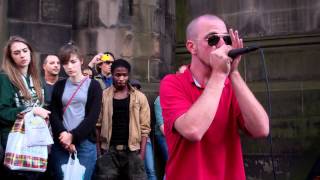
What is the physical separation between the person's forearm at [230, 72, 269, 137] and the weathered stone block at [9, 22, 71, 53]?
5980mm

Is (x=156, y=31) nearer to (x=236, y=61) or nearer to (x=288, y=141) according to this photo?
(x=288, y=141)

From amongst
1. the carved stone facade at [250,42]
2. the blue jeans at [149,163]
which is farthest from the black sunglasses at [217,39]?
the carved stone facade at [250,42]

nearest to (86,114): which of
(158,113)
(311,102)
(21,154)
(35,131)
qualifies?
(35,131)

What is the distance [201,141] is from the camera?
116 inches

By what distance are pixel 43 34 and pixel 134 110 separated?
99.0 inches

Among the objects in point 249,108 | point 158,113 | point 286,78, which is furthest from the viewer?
point 286,78

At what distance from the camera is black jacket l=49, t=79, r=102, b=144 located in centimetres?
587

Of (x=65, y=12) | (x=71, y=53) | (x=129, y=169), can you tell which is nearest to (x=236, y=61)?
(x=71, y=53)

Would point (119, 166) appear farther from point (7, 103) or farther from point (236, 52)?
→ point (236, 52)

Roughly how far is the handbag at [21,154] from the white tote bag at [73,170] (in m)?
0.52

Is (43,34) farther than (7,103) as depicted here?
Yes

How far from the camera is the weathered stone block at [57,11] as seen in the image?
8.65 meters

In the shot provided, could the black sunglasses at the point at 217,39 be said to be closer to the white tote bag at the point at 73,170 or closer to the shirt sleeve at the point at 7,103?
the shirt sleeve at the point at 7,103

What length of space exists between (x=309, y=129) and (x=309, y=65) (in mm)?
1018
